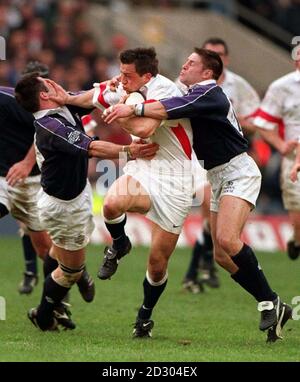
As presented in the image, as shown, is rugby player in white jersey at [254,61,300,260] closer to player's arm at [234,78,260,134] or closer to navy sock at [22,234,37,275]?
player's arm at [234,78,260,134]

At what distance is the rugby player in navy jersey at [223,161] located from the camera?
8867mm

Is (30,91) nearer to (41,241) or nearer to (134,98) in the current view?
(134,98)

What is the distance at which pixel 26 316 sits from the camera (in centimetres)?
1089

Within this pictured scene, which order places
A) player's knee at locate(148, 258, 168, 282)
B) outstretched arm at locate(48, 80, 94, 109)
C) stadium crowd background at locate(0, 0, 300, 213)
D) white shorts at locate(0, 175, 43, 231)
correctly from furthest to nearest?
stadium crowd background at locate(0, 0, 300, 213)
white shorts at locate(0, 175, 43, 231)
outstretched arm at locate(48, 80, 94, 109)
player's knee at locate(148, 258, 168, 282)

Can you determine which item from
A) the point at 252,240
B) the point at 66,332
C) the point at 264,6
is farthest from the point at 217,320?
the point at 264,6

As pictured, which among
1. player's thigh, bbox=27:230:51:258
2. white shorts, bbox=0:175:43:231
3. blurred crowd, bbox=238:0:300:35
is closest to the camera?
white shorts, bbox=0:175:43:231

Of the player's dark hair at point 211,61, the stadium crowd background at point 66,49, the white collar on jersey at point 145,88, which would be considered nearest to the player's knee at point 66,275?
the white collar on jersey at point 145,88

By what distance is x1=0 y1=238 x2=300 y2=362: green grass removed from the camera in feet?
27.6

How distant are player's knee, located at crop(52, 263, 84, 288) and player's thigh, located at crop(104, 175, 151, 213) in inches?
37.1

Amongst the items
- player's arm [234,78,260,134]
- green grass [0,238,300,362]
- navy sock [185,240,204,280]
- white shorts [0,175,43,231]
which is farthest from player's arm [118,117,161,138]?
player's arm [234,78,260,134]

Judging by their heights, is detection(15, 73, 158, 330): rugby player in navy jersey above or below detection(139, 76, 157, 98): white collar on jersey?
below

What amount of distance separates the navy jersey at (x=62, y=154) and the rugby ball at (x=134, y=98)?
45cm

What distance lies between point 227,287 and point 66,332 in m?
4.27
